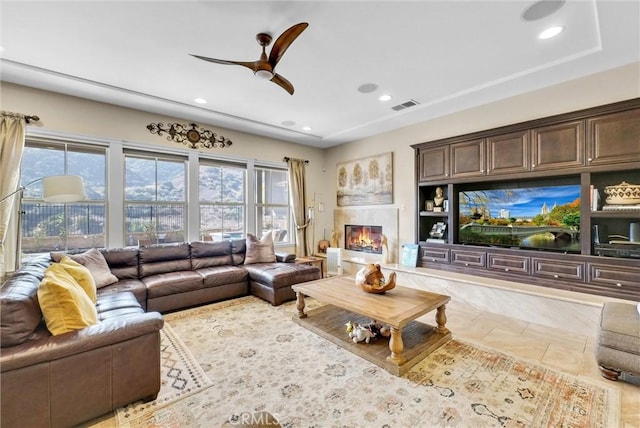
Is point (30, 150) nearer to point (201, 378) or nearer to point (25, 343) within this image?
point (25, 343)

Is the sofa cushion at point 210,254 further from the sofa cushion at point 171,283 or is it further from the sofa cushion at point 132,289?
the sofa cushion at point 132,289

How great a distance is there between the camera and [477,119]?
3951mm

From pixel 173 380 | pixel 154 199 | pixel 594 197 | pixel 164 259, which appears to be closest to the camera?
pixel 173 380

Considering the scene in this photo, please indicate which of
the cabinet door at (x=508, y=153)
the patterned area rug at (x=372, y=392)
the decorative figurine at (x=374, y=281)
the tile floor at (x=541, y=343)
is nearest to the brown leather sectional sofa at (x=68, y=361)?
the patterned area rug at (x=372, y=392)

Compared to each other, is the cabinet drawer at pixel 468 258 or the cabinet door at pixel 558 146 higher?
the cabinet door at pixel 558 146

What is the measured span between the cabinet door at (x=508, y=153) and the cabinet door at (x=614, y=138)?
0.59 m

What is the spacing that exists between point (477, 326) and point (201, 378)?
290 centimetres

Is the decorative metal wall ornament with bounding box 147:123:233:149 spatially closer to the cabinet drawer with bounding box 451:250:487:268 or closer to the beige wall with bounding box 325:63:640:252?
the beige wall with bounding box 325:63:640:252

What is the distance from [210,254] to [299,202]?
2.20 metres

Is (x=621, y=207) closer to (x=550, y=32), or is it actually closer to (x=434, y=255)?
(x=550, y=32)

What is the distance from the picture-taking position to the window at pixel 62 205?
3404mm

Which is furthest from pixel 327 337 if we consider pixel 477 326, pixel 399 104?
pixel 399 104

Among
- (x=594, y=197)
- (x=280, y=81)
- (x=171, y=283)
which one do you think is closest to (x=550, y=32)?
(x=594, y=197)

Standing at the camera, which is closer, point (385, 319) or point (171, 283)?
point (385, 319)
